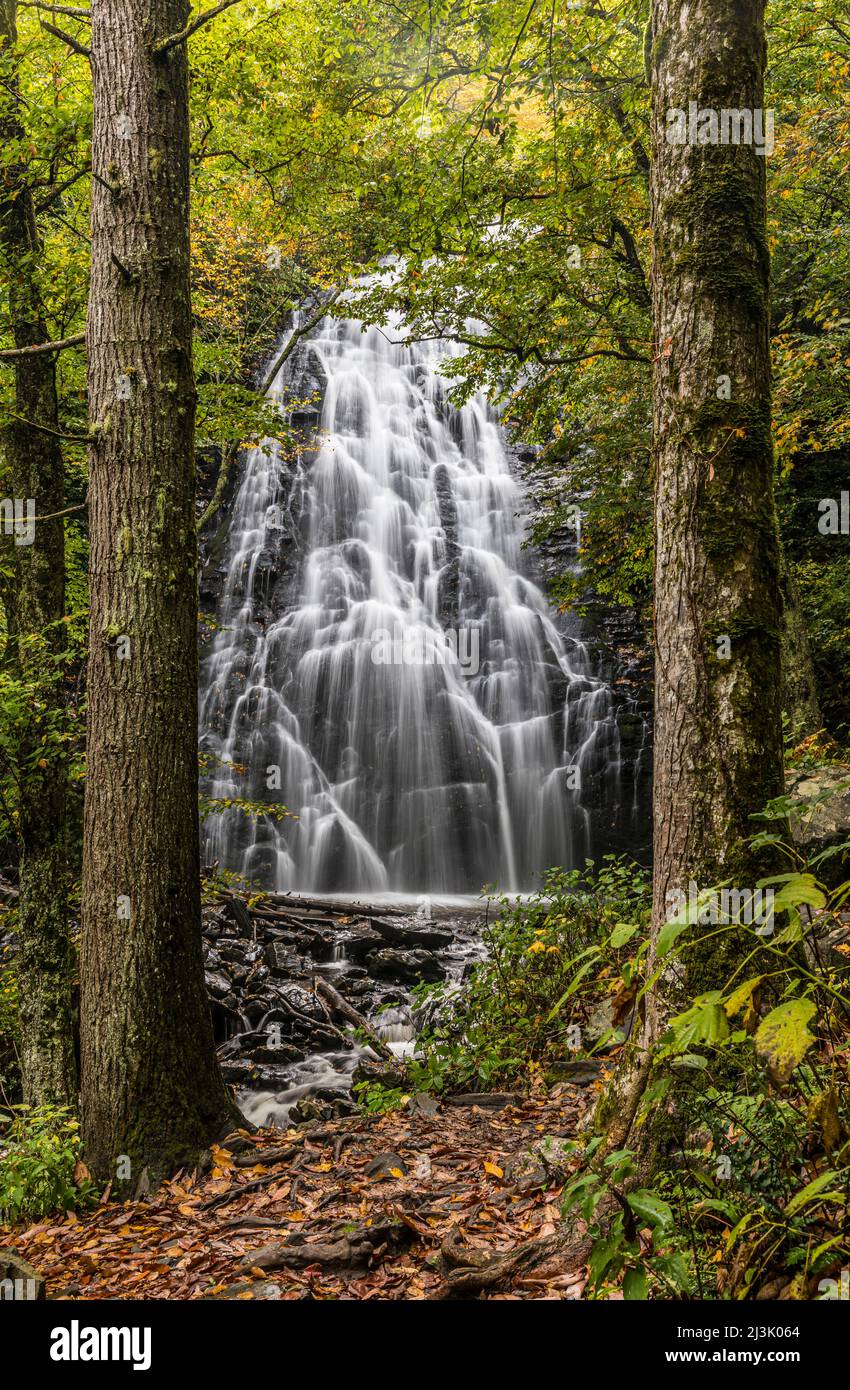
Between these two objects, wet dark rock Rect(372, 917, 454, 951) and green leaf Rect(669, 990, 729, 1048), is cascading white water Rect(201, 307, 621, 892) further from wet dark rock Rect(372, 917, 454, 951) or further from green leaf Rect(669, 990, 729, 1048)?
green leaf Rect(669, 990, 729, 1048)

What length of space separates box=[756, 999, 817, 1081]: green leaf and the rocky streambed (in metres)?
4.17

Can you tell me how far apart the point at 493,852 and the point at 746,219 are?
11.6m

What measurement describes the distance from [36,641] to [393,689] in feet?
31.6

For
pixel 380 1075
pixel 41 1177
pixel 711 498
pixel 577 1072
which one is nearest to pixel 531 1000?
pixel 577 1072

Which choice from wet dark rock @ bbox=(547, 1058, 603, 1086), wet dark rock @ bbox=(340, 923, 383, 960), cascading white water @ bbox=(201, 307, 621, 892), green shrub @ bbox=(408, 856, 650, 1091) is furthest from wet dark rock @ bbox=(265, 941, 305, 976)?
wet dark rock @ bbox=(547, 1058, 603, 1086)

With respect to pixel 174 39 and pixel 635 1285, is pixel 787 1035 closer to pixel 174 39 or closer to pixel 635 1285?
pixel 635 1285

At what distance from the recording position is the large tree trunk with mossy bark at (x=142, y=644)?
13.5ft

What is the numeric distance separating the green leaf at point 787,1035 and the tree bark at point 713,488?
130 cm

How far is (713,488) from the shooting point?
2.99 metres

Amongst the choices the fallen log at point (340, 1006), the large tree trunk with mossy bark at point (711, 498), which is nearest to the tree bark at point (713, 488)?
the large tree trunk with mossy bark at point (711, 498)

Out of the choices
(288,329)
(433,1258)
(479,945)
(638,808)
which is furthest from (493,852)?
(288,329)

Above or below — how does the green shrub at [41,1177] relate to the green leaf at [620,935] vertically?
below

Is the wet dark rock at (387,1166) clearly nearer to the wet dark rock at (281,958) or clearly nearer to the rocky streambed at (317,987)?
the rocky streambed at (317,987)

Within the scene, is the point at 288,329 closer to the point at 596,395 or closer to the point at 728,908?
the point at 596,395
